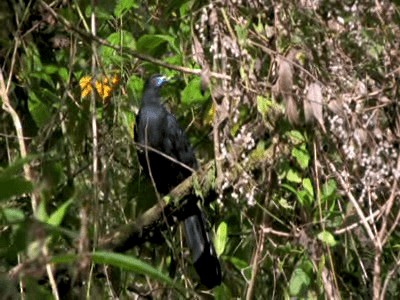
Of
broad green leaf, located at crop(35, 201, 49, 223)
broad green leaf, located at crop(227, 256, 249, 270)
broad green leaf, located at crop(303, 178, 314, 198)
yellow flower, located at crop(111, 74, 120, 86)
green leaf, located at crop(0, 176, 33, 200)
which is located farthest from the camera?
broad green leaf, located at crop(227, 256, 249, 270)

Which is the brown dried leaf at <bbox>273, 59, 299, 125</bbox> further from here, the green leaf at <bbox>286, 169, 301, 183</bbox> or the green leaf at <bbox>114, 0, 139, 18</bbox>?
the green leaf at <bbox>114, 0, 139, 18</bbox>

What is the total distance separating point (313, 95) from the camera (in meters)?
2.24

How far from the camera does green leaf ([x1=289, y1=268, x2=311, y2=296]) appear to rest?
8.77ft

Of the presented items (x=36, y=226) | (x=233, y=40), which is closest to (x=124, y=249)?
(x=233, y=40)

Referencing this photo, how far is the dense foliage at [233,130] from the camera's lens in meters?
2.31

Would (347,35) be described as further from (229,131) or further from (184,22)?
(184,22)

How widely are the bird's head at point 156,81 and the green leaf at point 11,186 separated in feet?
7.32

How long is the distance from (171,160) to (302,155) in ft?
1.26

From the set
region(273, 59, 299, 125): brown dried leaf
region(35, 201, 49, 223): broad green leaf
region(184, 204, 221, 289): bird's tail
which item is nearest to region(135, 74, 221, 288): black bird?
region(184, 204, 221, 289): bird's tail

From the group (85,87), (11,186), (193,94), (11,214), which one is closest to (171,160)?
(193,94)

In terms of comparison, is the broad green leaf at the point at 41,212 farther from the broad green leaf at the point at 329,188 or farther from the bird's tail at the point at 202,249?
the bird's tail at the point at 202,249

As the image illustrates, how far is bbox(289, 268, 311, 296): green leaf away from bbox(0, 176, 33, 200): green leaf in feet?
6.10

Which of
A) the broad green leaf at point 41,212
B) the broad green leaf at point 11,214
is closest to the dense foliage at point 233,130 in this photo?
the broad green leaf at point 41,212

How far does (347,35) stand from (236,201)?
0.63m
